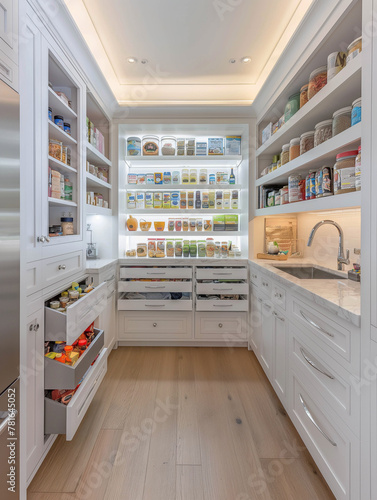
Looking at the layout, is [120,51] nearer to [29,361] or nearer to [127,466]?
[29,361]

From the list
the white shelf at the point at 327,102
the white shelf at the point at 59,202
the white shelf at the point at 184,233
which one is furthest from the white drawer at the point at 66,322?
A: the white shelf at the point at 327,102

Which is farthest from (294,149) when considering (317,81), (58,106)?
(58,106)

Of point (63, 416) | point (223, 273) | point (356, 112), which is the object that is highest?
point (356, 112)

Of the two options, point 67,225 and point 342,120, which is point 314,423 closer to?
point 342,120

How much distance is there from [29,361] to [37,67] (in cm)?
145

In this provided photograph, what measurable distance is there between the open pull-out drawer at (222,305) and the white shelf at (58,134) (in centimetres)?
182

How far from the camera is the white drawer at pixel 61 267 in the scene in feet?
4.66

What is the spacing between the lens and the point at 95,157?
2438 mm

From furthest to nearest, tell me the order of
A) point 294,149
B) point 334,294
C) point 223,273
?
1. point 223,273
2. point 294,149
3. point 334,294

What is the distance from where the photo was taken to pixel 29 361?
1234mm

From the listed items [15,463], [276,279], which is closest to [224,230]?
[276,279]

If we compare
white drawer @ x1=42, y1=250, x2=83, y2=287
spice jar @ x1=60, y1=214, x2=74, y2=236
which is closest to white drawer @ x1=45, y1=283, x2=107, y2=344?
white drawer @ x1=42, y1=250, x2=83, y2=287

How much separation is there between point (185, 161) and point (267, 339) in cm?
210

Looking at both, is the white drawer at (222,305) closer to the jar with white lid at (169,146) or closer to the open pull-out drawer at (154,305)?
the open pull-out drawer at (154,305)
